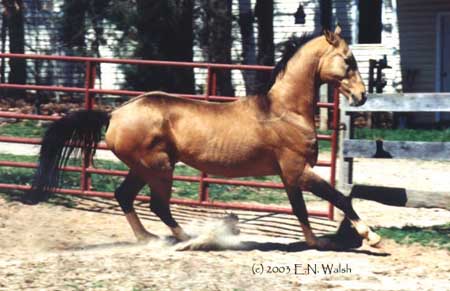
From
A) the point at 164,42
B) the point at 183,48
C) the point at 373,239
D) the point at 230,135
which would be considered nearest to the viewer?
the point at 373,239

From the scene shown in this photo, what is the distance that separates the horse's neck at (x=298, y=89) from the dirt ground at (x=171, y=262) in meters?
1.25

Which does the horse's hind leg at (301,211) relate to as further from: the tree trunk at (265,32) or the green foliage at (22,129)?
the tree trunk at (265,32)

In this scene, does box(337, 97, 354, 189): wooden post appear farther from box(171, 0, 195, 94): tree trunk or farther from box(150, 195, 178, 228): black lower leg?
box(171, 0, 195, 94): tree trunk

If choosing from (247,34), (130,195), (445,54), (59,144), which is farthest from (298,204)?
(247,34)

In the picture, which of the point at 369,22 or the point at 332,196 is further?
the point at 369,22

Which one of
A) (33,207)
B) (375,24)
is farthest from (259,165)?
(375,24)

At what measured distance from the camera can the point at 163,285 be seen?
6438 millimetres

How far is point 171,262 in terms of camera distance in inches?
288

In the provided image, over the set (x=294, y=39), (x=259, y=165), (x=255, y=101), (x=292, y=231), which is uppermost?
(x=294, y=39)

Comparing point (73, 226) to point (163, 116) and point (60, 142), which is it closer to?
point (60, 142)

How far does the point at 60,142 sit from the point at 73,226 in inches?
47.2

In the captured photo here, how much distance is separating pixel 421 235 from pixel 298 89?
70.7 inches

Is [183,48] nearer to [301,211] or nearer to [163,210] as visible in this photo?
[163,210]

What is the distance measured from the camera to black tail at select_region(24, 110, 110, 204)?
8203mm
